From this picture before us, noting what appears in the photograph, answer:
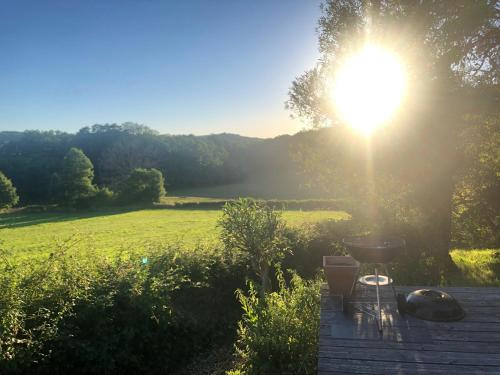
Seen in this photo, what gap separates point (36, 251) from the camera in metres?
20.3

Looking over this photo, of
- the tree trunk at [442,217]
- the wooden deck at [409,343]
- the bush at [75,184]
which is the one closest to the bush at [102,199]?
the bush at [75,184]

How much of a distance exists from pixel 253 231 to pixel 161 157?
57.3 metres

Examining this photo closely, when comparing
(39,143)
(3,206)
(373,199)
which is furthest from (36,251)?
(39,143)

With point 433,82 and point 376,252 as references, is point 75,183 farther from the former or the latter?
point 376,252

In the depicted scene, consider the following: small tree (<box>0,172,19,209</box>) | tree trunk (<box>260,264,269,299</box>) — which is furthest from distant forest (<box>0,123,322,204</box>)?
tree trunk (<box>260,264,269,299</box>)

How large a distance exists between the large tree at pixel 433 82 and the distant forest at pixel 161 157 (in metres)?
45.5

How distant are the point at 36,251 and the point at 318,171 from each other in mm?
16555

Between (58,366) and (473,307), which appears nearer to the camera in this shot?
(473,307)

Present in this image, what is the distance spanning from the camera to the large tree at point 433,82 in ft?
30.5

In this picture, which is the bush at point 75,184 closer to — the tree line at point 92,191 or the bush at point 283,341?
the tree line at point 92,191

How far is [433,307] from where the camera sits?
442cm

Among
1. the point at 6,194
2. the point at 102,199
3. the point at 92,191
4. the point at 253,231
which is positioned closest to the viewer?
the point at 253,231

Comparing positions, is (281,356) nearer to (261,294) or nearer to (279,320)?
(279,320)

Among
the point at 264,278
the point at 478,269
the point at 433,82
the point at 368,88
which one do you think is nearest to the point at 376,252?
the point at 264,278
